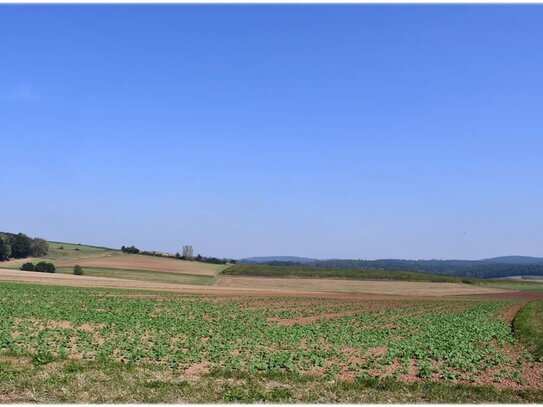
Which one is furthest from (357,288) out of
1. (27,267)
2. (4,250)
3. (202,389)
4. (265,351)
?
(202,389)

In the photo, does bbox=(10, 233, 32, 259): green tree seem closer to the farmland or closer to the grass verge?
the farmland

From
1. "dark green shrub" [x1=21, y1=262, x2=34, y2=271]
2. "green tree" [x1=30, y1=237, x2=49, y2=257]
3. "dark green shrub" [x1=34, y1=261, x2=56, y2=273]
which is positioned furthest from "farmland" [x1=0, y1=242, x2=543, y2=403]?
"green tree" [x1=30, y1=237, x2=49, y2=257]

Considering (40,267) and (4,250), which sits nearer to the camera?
(40,267)

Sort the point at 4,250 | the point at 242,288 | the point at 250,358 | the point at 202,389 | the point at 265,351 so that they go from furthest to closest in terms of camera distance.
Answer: the point at 4,250 → the point at 242,288 → the point at 265,351 → the point at 250,358 → the point at 202,389

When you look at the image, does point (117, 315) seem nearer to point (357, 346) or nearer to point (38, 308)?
point (38, 308)

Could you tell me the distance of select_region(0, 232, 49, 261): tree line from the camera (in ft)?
389

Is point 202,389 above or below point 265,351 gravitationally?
above

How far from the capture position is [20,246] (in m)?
130

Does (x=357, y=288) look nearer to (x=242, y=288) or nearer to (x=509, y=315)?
(x=242, y=288)

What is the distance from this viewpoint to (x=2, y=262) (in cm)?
11425

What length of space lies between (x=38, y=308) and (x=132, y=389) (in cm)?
2560

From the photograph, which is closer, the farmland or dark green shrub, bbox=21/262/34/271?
the farmland

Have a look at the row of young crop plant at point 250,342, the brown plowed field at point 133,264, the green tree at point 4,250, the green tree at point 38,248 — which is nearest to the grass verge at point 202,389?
the row of young crop plant at point 250,342

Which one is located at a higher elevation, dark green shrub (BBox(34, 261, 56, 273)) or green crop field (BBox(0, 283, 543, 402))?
green crop field (BBox(0, 283, 543, 402))
